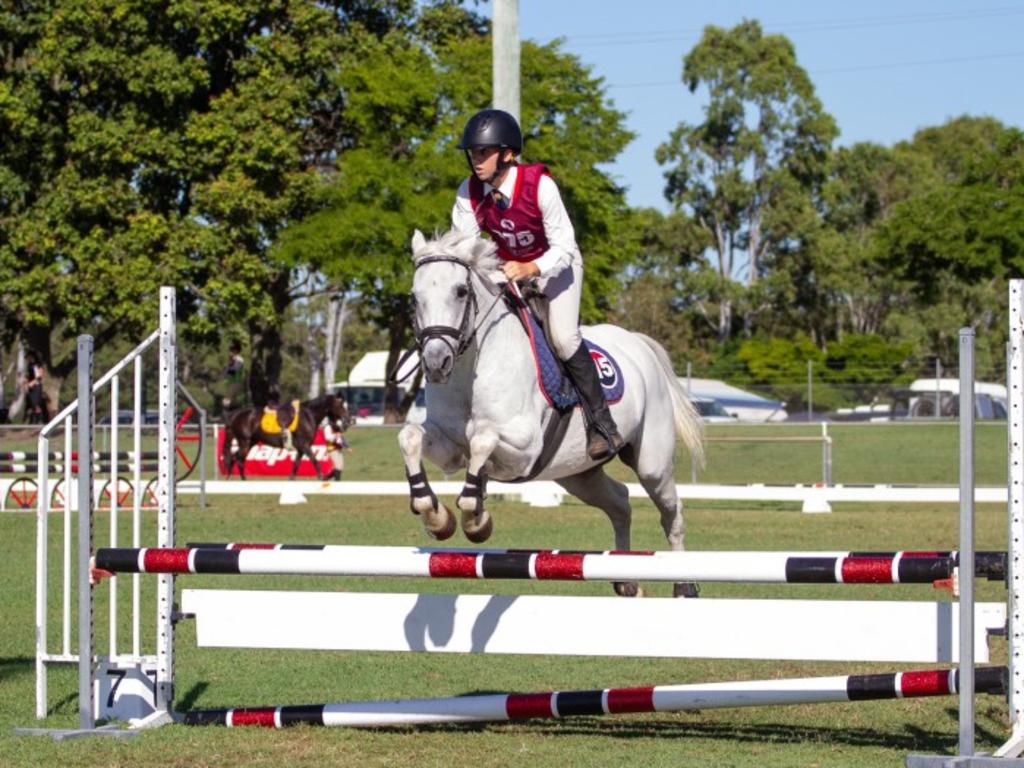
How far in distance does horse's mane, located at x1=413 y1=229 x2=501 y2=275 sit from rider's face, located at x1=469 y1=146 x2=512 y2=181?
30 cm

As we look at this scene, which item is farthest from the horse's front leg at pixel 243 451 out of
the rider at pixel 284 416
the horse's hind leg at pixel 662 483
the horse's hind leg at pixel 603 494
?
the horse's hind leg at pixel 603 494

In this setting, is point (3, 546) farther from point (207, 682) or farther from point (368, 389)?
point (368, 389)

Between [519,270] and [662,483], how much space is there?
1.76m

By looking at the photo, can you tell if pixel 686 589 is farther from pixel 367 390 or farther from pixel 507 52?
pixel 367 390

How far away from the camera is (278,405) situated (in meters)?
24.9

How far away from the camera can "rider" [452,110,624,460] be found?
6715mm

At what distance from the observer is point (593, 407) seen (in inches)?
277

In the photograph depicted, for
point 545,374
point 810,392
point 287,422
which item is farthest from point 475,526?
point 810,392

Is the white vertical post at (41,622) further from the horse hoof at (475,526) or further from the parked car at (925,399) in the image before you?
the parked car at (925,399)

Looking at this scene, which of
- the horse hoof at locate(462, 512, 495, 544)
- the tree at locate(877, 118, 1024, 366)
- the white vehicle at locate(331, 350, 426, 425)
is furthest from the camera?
the white vehicle at locate(331, 350, 426, 425)

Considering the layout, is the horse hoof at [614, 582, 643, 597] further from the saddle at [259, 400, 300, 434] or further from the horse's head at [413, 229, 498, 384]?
the saddle at [259, 400, 300, 434]

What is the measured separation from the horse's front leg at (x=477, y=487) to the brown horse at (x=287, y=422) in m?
17.4

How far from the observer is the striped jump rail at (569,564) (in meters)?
5.36

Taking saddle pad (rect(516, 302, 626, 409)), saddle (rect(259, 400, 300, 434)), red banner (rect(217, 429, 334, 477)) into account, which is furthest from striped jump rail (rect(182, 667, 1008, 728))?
red banner (rect(217, 429, 334, 477))
